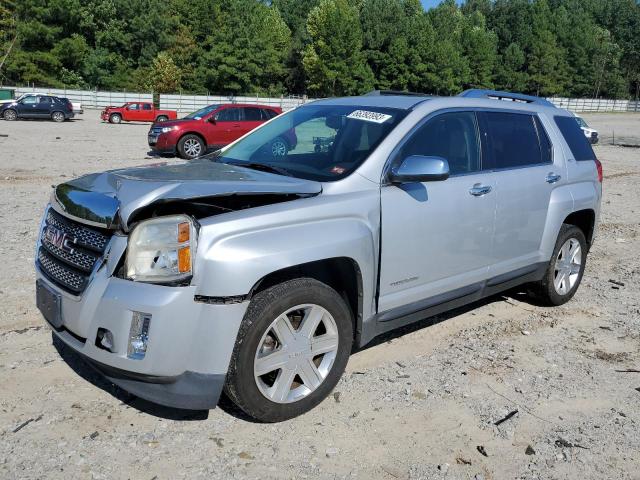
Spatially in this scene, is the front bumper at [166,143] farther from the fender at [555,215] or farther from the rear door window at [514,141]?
the fender at [555,215]

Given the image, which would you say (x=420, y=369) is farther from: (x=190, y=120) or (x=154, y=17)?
(x=154, y=17)

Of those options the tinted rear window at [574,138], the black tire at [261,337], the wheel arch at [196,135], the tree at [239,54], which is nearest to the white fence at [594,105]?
the tree at [239,54]

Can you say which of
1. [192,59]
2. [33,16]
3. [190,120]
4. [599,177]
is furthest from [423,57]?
[599,177]

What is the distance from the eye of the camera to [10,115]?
31.5 m

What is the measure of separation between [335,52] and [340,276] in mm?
74564

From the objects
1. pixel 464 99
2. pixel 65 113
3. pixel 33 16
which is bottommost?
pixel 65 113

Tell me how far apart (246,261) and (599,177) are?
426 centimetres

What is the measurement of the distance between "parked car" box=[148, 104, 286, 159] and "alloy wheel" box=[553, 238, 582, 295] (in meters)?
13.4

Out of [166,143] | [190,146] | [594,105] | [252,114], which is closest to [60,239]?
[166,143]

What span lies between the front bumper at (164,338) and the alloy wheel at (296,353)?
0.92 ft

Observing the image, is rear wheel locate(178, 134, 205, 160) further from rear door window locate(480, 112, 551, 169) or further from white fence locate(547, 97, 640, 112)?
white fence locate(547, 97, 640, 112)

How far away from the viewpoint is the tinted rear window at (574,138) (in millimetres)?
5422

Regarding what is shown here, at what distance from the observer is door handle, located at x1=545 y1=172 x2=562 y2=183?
16.3 ft

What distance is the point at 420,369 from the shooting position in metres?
4.16
